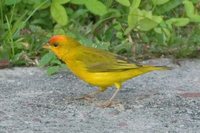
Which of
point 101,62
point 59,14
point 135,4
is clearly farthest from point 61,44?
point 135,4

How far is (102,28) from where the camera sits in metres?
7.02

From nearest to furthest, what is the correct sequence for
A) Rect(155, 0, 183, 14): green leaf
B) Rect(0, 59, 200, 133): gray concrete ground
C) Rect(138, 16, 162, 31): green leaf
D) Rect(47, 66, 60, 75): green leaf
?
Rect(0, 59, 200, 133): gray concrete ground, Rect(47, 66, 60, 75): green leaf, Rect(138, 16, 162, 31): green leaf, Rect(155, 0, 183, 14): green leaf

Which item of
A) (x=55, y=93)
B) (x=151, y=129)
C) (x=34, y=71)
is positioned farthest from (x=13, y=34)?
(x=151, y=129)

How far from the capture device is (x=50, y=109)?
5.30 meters

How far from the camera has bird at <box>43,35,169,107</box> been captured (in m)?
5.43

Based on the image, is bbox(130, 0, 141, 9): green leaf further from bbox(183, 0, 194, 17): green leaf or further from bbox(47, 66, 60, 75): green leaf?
bbox(47, 66, 60, 75): green leaf

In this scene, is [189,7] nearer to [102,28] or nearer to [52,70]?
[102,28]

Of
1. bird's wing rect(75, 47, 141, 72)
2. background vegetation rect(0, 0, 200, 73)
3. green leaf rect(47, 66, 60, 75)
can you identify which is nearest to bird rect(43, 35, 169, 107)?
bird's wing rect(75, 47, 141, 72)

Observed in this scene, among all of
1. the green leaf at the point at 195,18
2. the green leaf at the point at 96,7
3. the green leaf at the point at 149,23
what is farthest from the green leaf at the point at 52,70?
the green leaf at the point at 195,18

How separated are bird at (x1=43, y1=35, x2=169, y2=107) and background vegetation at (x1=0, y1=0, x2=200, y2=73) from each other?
0.64 metres

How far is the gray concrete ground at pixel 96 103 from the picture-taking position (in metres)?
4.92

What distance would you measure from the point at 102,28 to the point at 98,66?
5.10 feet

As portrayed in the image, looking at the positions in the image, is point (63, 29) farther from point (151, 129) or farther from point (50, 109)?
point (151, 129)

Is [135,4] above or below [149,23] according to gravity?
above
